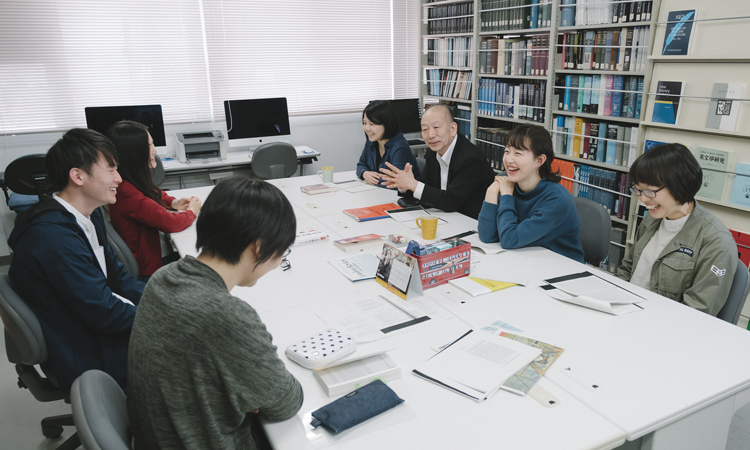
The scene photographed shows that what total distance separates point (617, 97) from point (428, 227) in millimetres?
2213

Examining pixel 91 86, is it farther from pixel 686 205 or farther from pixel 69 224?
pixel 686 205

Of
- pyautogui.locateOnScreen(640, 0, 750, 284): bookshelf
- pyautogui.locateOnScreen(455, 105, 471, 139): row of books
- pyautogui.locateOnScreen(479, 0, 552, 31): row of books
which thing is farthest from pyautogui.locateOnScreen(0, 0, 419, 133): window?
pyautogui.locateOnScreen(640, 0, 750, 284): bookshelf

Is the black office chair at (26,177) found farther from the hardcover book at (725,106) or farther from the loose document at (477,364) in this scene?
the hardcover book at (725,106)

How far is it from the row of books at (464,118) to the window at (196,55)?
34.4 inches

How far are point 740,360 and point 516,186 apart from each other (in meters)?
1.22

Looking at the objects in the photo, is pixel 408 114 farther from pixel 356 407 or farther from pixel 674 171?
pixel 356 407

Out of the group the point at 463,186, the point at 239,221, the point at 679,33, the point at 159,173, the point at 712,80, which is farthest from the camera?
the point at 159,173

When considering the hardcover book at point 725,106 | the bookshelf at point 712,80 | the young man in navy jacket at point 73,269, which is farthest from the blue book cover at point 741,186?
the young man in navy jacket at point 73,269

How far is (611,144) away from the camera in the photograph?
3.79m

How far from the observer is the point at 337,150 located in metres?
5.69

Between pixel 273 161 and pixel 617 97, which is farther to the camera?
pixel 273 161

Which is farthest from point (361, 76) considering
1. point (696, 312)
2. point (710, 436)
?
Answer: point (710, 436)

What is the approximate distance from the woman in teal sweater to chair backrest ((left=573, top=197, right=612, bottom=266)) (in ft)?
0.34

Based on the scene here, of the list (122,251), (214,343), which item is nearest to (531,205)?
(214,343)
